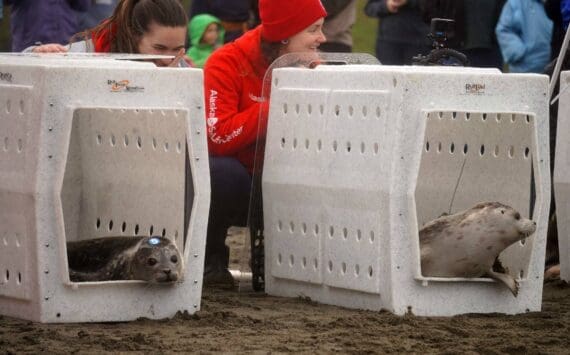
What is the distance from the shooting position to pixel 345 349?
16.9ft

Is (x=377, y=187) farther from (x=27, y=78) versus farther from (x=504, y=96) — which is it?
(x=27, y=78)

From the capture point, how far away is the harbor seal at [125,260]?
565cm

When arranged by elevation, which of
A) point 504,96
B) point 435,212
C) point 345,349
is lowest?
point 345,349

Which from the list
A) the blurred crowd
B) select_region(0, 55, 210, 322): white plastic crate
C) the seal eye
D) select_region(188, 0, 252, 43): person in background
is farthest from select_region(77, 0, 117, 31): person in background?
the seal eye

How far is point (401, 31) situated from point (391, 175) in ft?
17.1

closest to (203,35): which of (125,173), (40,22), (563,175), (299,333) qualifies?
(40,22)

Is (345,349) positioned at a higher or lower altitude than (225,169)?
lower

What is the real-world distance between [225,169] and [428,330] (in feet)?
5.75

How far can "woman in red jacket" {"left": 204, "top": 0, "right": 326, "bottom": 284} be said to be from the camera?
22.5ft

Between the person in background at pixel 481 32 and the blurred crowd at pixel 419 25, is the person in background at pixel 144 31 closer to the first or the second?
the blurred crowd at pixel 419 25

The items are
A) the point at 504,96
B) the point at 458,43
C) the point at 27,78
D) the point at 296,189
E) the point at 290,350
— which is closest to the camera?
the point at 290,350

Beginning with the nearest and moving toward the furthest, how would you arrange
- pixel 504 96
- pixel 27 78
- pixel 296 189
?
pixel 27 78, pixel 504 96, pixel 296 189

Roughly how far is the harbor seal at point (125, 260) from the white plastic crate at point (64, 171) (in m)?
0.09

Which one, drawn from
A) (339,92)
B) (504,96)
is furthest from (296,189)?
(504,96)
